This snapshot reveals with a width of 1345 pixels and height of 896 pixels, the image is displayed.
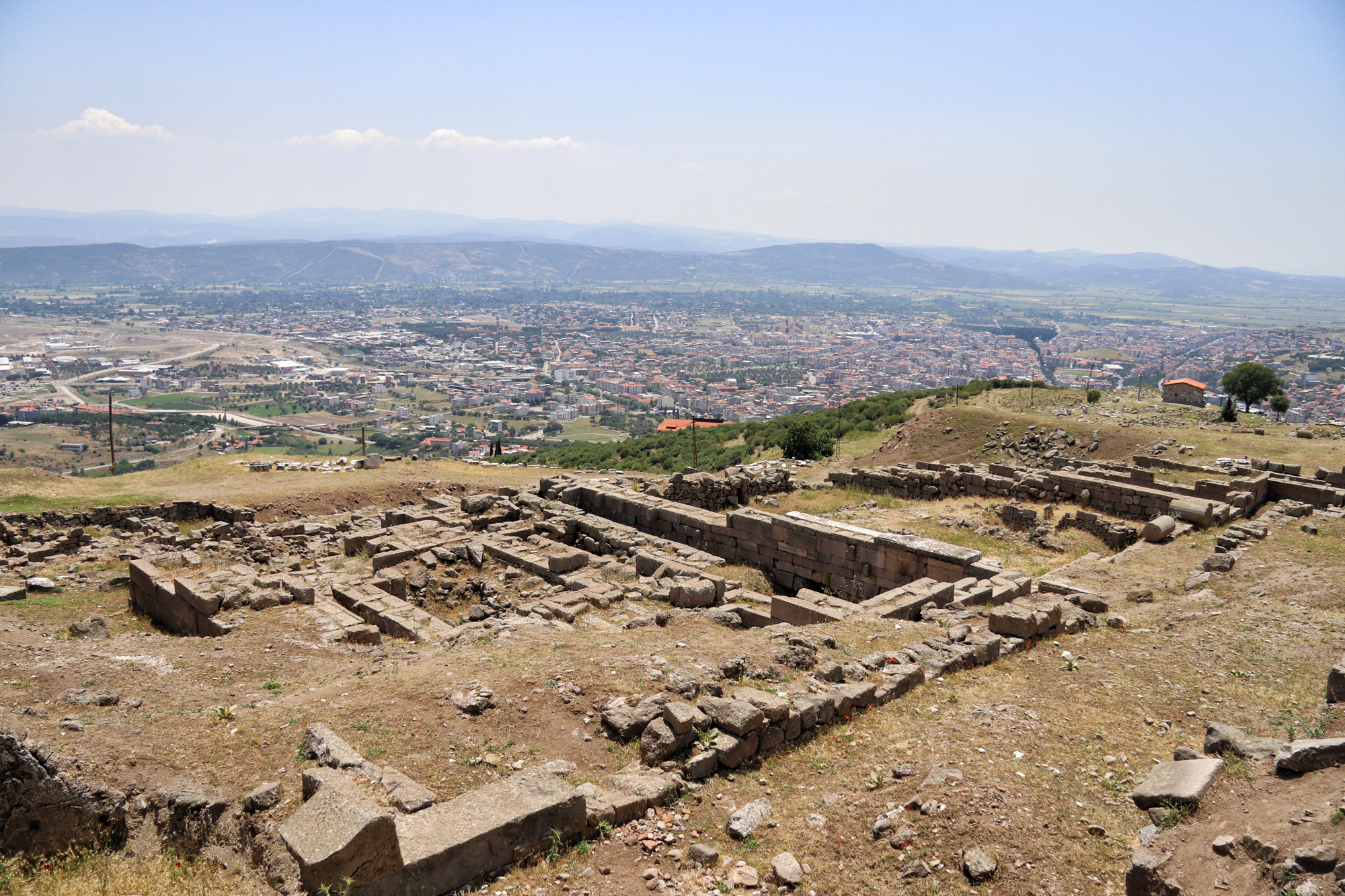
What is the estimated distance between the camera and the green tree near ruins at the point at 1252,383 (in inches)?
1620

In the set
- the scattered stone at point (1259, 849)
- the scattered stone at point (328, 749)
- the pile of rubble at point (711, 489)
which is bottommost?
the pile of rubble at point (711, 489)

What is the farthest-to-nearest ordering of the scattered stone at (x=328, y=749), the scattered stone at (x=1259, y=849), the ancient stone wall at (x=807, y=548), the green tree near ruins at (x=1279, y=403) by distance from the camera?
the green tree near ruins at (x=1279, y=403), the ancient stone wall at (x=807, y=548), the scattered stone at (x=328, y=749), the scattered stone at (x=1259, y=849)

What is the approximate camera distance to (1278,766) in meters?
6.29

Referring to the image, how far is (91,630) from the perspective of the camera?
13164 mm

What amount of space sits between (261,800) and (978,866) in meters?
6.15

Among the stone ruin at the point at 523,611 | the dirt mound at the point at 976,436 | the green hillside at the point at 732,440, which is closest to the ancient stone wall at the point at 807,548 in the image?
the stone ruin at the point at 523,611

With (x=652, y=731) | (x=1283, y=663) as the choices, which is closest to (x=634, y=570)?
(x=652, y=731)

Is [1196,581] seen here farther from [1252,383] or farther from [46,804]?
[1252,383]

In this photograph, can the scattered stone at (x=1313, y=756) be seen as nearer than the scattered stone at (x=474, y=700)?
Yes

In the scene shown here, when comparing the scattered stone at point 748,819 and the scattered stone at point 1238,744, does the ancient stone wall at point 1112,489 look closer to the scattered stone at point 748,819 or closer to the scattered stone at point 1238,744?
the scattered stone at point 1238,744

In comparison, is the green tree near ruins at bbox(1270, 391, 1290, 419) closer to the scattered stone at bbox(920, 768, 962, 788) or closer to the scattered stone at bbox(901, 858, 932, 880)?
the scattered stone at bbox(920, 768, 962, 788)

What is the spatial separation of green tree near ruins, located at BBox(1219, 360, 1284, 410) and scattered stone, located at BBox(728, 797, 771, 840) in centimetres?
4583

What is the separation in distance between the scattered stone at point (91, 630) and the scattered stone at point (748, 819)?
1212 cm

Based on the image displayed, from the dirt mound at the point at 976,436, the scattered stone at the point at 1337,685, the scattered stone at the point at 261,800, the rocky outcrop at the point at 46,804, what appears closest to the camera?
the rocky outcrop at the point at 46,804
